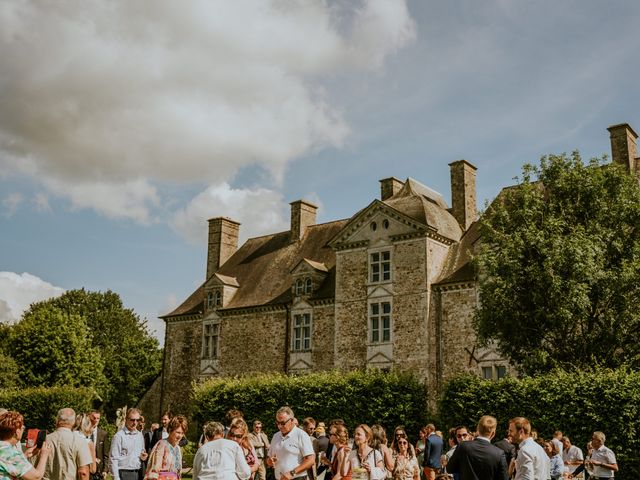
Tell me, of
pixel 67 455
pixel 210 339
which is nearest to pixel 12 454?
pixel 67 455

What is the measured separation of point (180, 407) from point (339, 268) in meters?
13.3

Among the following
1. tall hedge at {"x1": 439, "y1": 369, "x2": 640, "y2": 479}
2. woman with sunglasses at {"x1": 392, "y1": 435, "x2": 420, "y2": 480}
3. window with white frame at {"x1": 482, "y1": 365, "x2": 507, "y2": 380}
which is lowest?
woman with sunglasses at {"x1": 392, "y1": 435, "x2": 420, "y2": 480}

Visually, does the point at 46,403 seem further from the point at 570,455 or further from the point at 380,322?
the point at 570,455

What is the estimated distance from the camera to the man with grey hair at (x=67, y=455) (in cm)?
848

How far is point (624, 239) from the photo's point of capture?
2331 cm

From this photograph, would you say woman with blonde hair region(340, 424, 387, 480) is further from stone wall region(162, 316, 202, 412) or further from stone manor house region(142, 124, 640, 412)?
stone wall region(162, 316, 202, 412)

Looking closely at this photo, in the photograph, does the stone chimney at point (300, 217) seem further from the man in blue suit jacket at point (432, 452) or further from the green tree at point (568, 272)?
the man in blue suit jacket at point (432, 452)

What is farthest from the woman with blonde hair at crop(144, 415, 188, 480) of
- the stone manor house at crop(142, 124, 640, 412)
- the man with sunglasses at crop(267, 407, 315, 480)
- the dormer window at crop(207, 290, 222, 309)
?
the dormer window at crop(207, 290, 222, 309)

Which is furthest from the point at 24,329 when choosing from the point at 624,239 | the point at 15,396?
the point at 624,239

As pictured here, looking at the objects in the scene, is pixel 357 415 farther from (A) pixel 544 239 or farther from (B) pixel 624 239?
(B) pixel 624 239

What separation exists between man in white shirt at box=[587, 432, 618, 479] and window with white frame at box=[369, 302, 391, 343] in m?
17.4

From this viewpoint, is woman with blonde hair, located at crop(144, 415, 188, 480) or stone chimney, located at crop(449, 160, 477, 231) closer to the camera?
woman with blonde hair, located at crop(144, 415, 188, 480)

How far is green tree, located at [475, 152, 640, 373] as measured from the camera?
877 inches

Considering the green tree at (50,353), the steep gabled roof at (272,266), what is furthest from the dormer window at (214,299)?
the green tree at (50,353)
